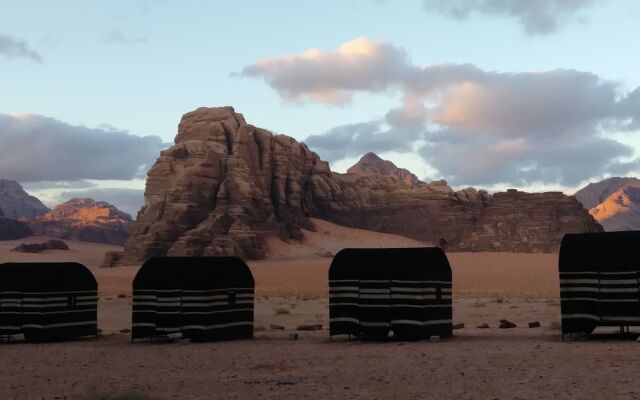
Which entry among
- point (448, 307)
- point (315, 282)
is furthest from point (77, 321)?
point (315, 282)

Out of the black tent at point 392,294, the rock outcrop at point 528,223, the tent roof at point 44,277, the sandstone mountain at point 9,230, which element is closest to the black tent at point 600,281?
the black tent at point 392,294

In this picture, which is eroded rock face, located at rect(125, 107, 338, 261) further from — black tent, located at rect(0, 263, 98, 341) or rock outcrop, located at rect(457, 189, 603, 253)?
black tent, located at rect(0, 263, 98, 341)

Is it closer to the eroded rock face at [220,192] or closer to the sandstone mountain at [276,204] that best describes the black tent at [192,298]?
the eroded rock face at [220,192]

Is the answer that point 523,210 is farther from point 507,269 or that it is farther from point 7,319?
point 7,319

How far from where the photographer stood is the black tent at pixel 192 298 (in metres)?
25.6

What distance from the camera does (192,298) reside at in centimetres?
2547

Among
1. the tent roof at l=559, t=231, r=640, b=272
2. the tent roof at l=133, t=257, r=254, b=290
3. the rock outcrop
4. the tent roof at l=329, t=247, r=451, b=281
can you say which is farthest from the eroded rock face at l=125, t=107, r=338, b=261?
the tent roof at l=559, t=231, r=640, b=272

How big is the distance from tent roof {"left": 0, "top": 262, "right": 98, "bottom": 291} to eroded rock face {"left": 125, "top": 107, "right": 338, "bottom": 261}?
70762mm

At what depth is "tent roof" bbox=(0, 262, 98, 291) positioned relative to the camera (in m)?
27.1

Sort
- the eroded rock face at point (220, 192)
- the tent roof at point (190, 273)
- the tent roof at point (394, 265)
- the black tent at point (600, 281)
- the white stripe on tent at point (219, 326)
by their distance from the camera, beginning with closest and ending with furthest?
1. the black tent at point (600, 281)
2. the tent roof at point (394, 265)
3. the white stripe on tent at point (219, 326)
4. the tent roof at point (190, 273)
5. the eroded rock face at point (220, 192)

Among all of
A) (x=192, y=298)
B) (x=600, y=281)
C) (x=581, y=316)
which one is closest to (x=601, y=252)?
(x=600, y=281)

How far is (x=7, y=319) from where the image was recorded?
27.4m

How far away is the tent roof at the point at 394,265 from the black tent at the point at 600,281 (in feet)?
13.2

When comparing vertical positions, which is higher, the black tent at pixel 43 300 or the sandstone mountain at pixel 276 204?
the sandstone mountain at pixel 276 204
